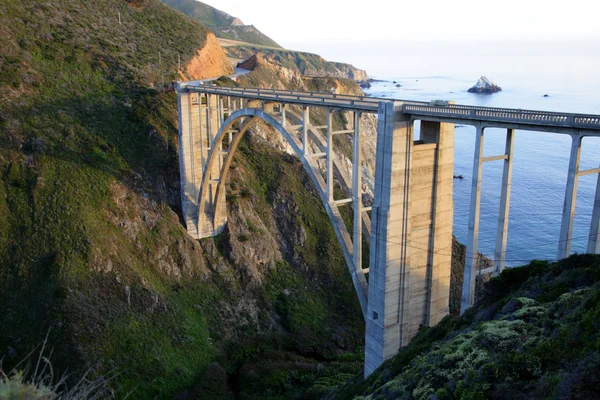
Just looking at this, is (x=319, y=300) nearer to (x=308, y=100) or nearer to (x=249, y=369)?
(x=249, y=369)

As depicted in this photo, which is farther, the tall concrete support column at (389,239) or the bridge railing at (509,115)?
the tall concrete support column at (389,239)

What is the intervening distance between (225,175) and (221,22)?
144 m

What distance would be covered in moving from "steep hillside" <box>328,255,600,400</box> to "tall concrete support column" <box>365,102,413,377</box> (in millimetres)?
3164

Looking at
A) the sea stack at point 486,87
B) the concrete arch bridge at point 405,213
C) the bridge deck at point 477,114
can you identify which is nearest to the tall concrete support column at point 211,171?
the bridge deck at point 477,114

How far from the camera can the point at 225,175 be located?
3772 cm

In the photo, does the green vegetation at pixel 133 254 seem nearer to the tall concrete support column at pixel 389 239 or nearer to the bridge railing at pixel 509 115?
the tall concrete support column at pixel 389 239

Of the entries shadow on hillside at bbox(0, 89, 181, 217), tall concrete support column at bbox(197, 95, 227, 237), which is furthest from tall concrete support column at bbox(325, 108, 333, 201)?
shadow on hillside at bbox(0, 89, 181, 217)

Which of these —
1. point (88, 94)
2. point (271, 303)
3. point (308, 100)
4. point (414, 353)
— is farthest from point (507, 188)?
point (88, 94)

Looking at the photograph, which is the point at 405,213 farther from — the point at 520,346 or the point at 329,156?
the point at 520,346

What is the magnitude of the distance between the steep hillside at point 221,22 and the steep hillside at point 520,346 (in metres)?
149

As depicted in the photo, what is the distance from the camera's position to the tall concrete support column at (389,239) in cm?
1962

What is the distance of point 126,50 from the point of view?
53.5m

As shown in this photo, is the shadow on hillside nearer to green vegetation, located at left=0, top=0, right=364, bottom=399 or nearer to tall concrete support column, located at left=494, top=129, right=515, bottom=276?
green vegetation, located at left=0, top=0, right=364, bottom=399

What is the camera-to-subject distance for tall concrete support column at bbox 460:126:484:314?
1666 cm
